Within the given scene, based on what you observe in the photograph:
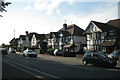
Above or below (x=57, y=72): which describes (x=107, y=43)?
above

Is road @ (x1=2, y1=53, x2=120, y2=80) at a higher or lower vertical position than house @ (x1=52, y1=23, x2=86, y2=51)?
lower

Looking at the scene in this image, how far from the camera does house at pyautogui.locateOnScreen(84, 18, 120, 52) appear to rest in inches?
1433

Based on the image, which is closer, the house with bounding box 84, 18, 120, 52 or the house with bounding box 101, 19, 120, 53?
the house with bounding box 101, 19, 120, 53

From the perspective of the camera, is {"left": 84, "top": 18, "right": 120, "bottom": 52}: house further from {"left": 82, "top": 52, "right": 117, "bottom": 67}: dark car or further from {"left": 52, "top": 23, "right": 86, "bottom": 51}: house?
{"left": 82, "top": 52, "right": 117, "bottom": 67}: dark car

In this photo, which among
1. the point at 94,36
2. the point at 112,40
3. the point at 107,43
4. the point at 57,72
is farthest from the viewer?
the point at 94,36

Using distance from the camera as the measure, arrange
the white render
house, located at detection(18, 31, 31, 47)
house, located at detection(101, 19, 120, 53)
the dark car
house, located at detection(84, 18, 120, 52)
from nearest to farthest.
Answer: the dark car → house, located at detection(101, 19, 120, 53) → house, located at detection(84, 18, 120, 52) → the white render → house, located at detection(18, 31, 31, 47)

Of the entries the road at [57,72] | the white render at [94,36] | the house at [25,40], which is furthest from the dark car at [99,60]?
the house at [25,40]

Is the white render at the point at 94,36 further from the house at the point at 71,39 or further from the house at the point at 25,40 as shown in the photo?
the house at the point at 25,40

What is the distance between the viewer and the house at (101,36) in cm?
3641

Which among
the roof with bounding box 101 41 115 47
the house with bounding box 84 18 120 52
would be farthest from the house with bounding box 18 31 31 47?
the roof with bounding box 101 41 115 47

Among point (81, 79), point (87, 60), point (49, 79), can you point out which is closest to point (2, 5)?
point (49, 79)

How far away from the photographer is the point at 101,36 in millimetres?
39875

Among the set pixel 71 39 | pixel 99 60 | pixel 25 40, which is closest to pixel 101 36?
pixel 71 39

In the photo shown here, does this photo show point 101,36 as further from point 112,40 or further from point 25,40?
point 25,40
